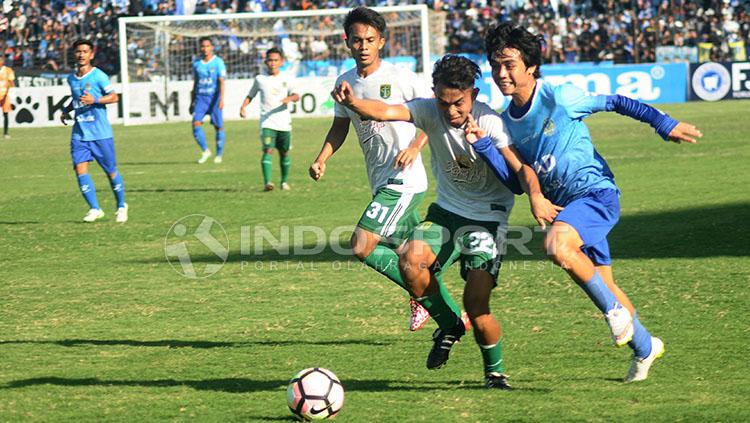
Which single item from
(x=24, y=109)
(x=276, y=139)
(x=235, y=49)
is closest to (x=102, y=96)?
(x=276, y=139)

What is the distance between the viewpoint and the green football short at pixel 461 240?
6344mm

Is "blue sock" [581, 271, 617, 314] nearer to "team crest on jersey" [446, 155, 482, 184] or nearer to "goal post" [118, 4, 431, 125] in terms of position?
"team crest on jersey" [446, 155, 482, 184]

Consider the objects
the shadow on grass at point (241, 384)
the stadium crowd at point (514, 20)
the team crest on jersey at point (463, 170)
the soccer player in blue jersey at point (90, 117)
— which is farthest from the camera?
the stadium crowd at point (514, 20)

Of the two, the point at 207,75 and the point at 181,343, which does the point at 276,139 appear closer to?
the point at 207,75

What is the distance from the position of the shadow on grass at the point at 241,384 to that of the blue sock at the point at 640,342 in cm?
57

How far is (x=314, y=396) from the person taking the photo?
5762 mm

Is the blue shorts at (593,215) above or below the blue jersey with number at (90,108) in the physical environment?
below

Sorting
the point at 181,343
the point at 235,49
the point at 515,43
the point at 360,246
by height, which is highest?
the point at 235,49

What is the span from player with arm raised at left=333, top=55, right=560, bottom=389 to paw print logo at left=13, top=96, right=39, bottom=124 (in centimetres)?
3100

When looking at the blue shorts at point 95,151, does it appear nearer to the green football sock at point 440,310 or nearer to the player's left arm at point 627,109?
the green football sock at point 440,310

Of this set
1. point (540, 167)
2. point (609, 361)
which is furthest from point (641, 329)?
point (540, 167)

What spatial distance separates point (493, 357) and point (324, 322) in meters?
2.44

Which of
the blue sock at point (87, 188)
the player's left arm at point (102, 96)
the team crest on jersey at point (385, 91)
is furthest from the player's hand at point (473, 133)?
the blue sock at point (87, 188)

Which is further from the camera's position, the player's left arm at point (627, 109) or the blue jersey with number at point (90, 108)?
the blue jersey with number at point (90, 108)
